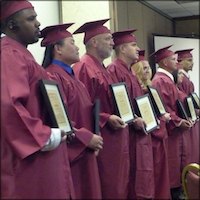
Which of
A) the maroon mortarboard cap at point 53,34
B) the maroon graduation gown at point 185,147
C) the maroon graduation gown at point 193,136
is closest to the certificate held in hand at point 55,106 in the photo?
the maroon mortarboard cap at point 53,34

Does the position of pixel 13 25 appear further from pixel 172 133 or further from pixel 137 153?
pixel 172 133

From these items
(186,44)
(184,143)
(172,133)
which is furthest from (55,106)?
(186,44)

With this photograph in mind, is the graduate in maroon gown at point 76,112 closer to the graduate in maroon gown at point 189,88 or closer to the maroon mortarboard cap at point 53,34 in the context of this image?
the maroon mortarboard cap at point 53,34

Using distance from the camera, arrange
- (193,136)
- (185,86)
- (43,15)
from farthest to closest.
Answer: (43,15), (185,86), (193,136)

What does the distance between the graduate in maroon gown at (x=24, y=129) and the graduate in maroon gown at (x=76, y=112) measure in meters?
0.20

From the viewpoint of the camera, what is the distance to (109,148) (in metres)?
2.46

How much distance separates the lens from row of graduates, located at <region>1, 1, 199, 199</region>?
1574 mm

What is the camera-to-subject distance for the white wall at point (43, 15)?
440 cm

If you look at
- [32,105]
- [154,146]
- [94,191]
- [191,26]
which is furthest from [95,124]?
[191,26]

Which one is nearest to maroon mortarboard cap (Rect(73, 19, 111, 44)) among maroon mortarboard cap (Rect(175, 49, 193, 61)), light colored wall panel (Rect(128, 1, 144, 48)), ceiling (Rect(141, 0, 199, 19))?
maroon mortarboard cap (Rect(175, 49, 193, 61))

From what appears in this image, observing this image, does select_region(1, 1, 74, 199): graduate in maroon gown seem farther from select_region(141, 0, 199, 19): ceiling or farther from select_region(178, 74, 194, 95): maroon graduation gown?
select_region(141, 0, 199, 19): ceiling

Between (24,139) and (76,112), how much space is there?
0.61 m

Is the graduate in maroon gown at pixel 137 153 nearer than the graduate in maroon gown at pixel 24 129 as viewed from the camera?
No

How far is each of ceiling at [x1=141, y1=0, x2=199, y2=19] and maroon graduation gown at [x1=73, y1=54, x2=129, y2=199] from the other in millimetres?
4161
